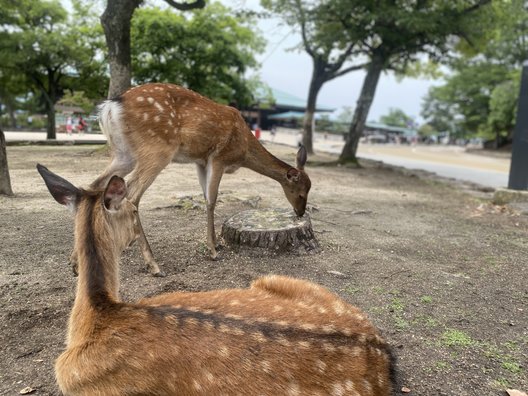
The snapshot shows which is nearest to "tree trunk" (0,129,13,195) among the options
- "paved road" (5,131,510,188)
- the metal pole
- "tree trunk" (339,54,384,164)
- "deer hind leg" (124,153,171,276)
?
"paved road" (5,131,510,188)

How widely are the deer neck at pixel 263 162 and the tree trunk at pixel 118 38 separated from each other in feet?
19.5

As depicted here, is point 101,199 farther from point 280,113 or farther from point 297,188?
point 280,113

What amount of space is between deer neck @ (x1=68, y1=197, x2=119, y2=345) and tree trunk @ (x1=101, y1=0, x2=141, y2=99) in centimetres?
852

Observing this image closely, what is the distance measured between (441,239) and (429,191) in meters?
4.74

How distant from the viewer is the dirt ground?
2549mm

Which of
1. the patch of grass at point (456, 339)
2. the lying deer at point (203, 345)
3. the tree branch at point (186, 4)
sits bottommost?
the patch of grass at point (456, 339)

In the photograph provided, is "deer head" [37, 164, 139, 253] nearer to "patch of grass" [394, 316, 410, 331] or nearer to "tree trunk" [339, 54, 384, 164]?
"patch of grass" [394, 316, 410, 331]

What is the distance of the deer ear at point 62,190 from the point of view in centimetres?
204

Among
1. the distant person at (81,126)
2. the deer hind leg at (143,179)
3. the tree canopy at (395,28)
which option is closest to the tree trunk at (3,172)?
the deer hind leg at (143,179)

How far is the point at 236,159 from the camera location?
15.5 ft

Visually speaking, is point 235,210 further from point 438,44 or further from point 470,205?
point 438,44

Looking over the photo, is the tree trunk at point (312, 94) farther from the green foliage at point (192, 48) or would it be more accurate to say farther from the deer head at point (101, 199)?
the deer head at point (101, 199)

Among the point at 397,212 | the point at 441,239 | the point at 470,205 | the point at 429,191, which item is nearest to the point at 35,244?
the point at 441,239

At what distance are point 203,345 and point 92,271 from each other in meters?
0.55
